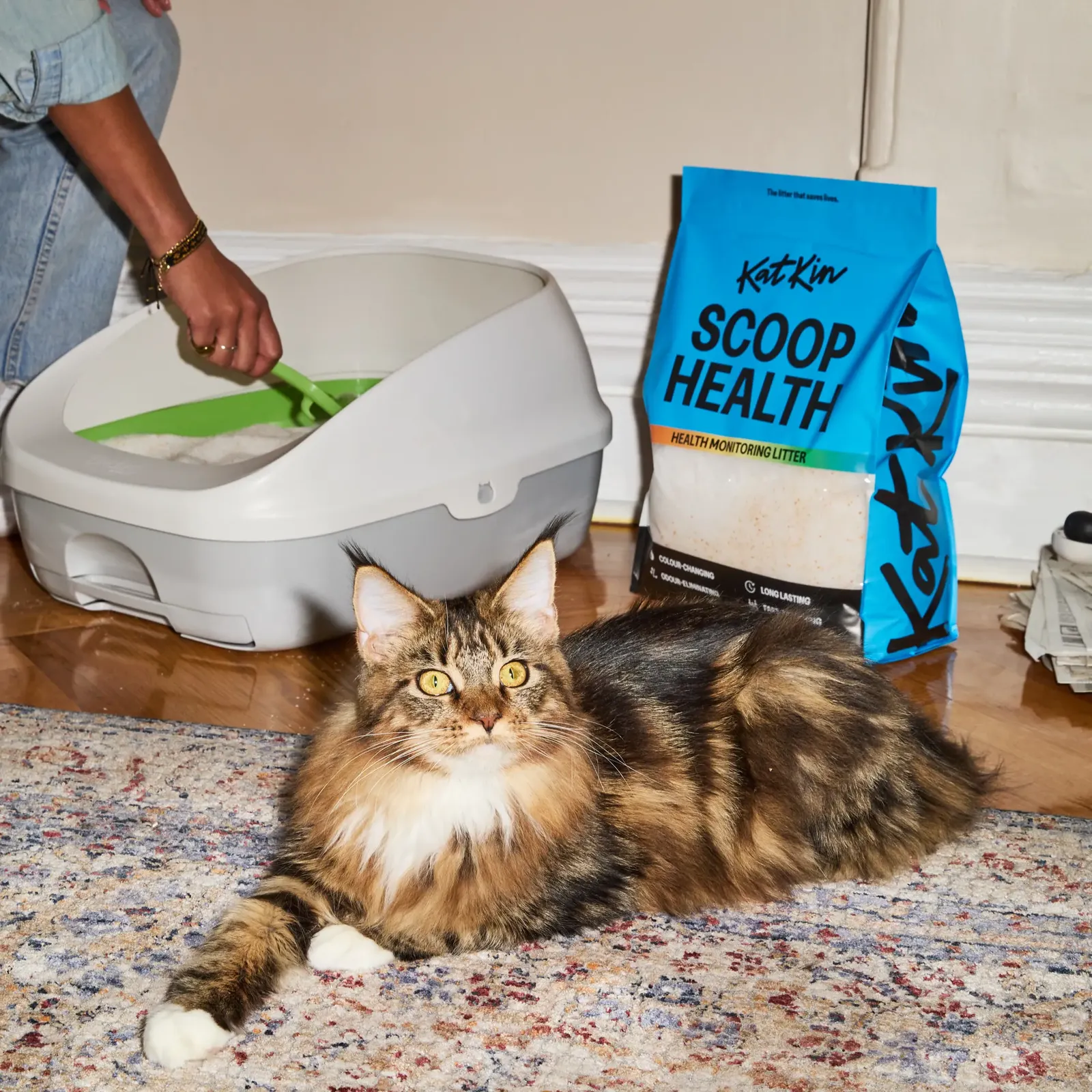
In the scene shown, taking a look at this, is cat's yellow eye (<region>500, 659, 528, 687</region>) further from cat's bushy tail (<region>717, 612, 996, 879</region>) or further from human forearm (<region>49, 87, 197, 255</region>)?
human forearm (<region>49, 87, 197, 255</region>)

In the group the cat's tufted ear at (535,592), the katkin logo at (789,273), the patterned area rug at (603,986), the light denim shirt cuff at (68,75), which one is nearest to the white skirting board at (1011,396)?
the katkin logo at (789,273)

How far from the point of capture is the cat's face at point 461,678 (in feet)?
3.67

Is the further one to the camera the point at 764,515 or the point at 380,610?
the point at 764,515

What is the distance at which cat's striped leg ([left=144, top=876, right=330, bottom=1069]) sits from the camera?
1.05m

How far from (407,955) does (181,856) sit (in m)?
0.32

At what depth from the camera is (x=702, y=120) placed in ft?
7.25

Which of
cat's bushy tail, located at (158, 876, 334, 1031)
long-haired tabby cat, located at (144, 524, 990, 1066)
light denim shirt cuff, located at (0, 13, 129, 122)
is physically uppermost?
light denim shirt cuff, located at (0, 13, 129, 122)

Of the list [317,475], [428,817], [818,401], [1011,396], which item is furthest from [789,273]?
[428,817]

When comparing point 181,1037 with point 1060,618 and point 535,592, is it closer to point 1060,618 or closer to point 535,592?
point 535,592

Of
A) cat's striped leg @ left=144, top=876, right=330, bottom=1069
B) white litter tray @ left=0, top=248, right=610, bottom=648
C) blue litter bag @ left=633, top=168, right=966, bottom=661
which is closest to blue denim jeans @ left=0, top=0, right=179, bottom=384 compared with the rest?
white litter tray @ left=0, top=248, right=610, bottom=648

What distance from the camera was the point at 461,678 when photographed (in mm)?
1132

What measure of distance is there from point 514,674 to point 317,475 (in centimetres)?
69

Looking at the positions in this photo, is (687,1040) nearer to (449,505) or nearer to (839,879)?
(839,879)

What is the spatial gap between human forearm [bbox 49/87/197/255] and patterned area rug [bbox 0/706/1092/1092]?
2.61 ft
